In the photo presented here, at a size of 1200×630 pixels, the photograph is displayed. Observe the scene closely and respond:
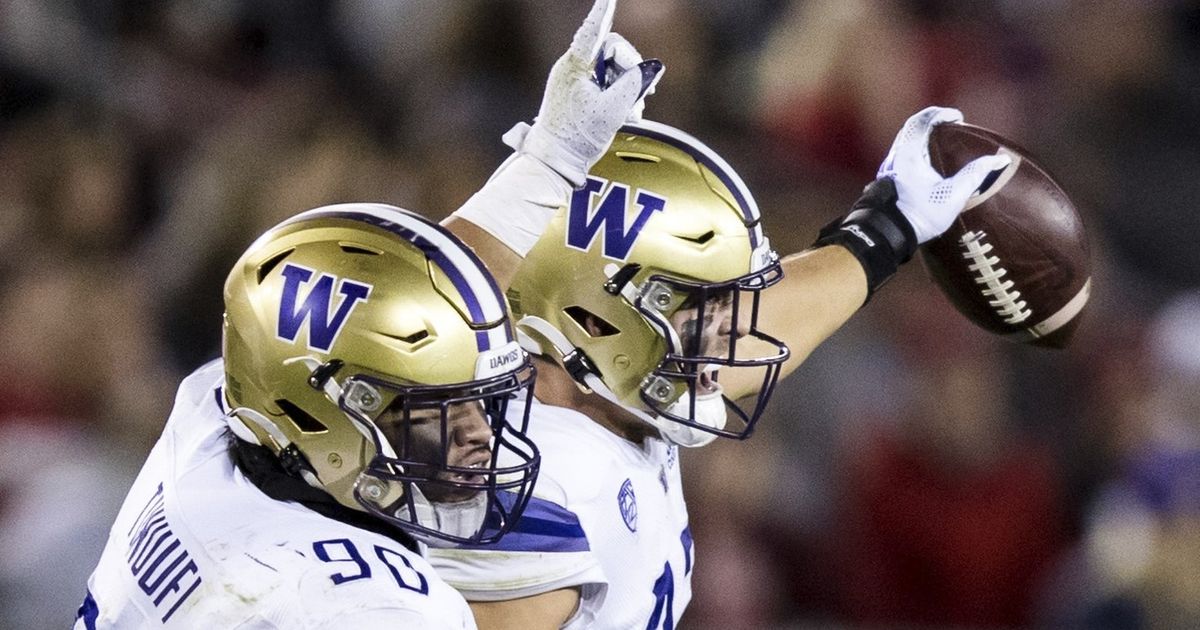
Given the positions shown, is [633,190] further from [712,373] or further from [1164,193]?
[1164,193]

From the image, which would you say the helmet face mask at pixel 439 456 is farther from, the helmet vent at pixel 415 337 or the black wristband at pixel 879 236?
the black wristband at pixel 879 236

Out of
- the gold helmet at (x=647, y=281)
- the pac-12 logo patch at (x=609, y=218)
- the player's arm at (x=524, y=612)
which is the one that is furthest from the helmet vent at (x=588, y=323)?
the player's arm at (x=524, y=612)

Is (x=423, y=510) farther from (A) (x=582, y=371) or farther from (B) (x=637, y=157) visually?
(B) (x=637, y=157)

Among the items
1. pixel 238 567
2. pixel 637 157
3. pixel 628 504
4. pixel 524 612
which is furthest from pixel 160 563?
pixel 637 157

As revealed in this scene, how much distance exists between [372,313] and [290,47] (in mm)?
3774

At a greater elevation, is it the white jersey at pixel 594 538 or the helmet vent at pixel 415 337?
the helmet vent at pixel 415 337

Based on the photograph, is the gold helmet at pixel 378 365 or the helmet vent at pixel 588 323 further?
the helmet vent at pixel 588 323

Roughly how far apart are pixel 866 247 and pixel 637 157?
0.67 metres

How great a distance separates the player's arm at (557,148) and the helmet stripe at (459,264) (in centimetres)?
22

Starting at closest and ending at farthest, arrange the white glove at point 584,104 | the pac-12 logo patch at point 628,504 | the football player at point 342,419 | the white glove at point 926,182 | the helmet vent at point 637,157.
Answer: the football player at point 342,419, the white glove at point 584,104, the pac-12 logo patch at point 628,504, the helmet vent at point 637,157, the white glove at point 926,182

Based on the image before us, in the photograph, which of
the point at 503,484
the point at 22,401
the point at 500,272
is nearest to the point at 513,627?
the point at 503,484

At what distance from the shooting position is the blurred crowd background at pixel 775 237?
15.6ft

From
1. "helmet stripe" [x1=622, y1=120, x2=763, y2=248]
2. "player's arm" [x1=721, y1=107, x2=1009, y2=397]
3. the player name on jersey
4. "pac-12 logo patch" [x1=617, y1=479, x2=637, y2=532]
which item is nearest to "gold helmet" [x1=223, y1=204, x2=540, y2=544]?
the player name on jersey

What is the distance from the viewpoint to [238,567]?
217 centimetres
